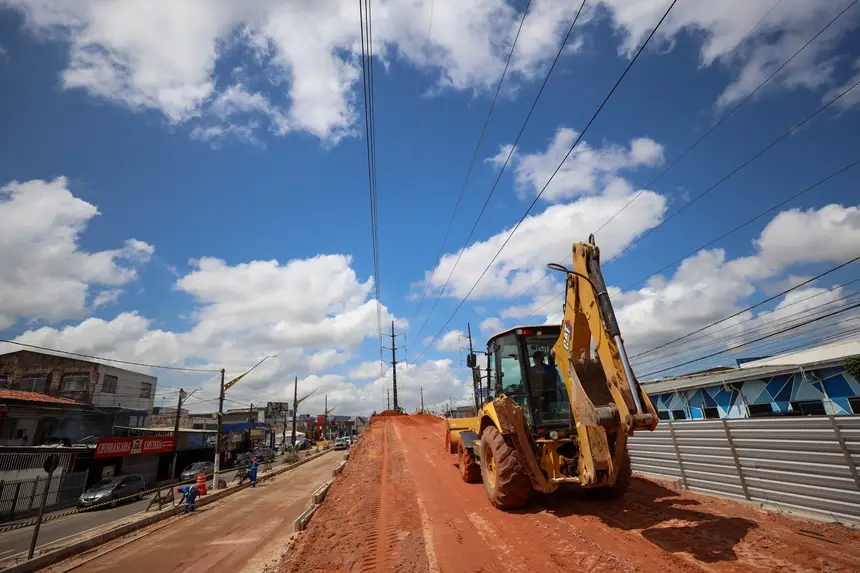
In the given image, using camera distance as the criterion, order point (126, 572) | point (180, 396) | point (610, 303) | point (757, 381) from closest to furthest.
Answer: point (610, 303), point (126, 572), point (757, 381), point (180, 396)

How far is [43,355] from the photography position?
3862cm

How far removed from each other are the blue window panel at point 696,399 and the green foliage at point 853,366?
297 inches

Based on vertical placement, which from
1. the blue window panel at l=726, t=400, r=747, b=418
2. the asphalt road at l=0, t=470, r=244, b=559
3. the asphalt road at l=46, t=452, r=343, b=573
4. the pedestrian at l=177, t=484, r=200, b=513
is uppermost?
the blue window panel at l=726, t=400, r=747, b=418

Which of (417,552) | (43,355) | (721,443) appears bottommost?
(417,552)

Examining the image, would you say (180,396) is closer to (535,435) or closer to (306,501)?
(306,501)

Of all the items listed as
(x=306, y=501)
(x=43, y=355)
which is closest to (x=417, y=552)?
(x=306, y=501)

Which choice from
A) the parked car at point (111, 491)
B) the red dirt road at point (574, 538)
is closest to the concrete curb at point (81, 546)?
the parked car at point (111, 491)

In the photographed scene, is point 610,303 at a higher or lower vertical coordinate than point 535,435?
higher

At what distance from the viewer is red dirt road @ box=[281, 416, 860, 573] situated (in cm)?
442

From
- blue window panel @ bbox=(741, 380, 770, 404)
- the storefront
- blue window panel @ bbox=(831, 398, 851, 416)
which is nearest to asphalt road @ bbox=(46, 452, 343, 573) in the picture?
the storefront

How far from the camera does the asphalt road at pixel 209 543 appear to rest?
33.4 feet

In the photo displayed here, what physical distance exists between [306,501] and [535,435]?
1657 centimetres

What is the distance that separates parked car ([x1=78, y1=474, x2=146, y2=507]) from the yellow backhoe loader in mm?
24420

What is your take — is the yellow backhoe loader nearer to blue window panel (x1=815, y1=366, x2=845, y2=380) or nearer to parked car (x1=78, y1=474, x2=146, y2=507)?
blue window panel (x1=815, y1=366, x2=845, y2=380)
